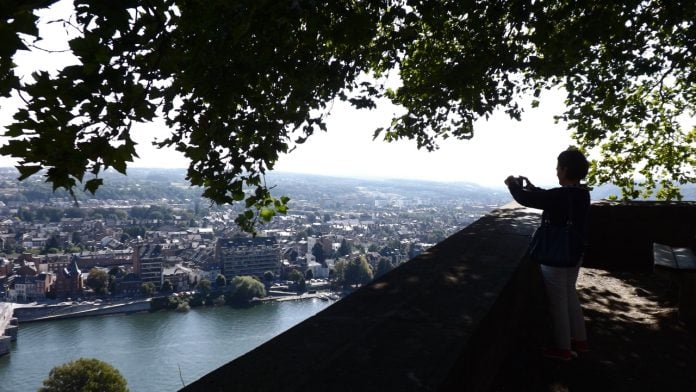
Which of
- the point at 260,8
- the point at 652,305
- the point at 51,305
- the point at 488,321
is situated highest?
the point at 260,8

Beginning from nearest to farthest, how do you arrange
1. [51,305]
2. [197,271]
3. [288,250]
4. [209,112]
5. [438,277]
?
[438,277] → [209,112] → [51,305] → [197,271] → [288,250]

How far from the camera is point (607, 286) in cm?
495

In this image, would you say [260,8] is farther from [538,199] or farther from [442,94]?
[442,94]

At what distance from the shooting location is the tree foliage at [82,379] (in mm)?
22203

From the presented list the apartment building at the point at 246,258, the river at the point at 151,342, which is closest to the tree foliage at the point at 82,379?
the river at the point at 151,342

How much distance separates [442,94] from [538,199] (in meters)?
4.18

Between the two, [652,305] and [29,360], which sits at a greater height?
[652,305]

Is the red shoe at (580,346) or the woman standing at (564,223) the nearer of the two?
the woman standing at (564,223)

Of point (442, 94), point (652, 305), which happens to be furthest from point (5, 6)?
point (442, 94)

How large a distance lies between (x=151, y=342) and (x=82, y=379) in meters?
20.0

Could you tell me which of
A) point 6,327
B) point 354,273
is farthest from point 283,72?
point 354,273

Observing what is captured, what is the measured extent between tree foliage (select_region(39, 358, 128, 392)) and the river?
8.98 meters

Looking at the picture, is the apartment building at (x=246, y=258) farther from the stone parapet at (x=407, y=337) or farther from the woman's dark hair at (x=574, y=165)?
the woman's dark hair at (x=574, y=165)

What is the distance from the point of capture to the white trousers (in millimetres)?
2811
